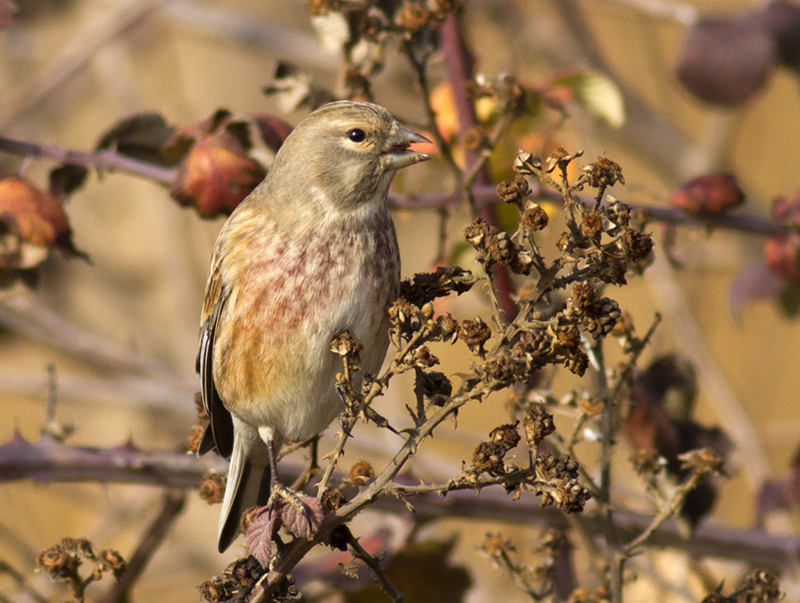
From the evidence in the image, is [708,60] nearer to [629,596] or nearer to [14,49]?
[629,596]

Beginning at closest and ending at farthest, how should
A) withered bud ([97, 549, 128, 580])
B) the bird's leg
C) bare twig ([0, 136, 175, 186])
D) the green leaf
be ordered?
the bird's leg
withered bud ([97, 549, 128, 580])
bare twig ([0, 136, 175, 186])
the green leaf

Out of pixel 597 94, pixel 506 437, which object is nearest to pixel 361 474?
pixel 506 437

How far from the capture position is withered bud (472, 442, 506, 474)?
60.6 inches

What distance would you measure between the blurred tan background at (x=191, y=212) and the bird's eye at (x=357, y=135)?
2791mm

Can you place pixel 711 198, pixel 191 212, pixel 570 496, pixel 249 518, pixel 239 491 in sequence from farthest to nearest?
pixel 191 212
pixel 711 198
pixel 239 491
pixel 249 518
pixel 570 496

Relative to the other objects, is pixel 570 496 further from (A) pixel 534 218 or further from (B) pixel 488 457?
(A) pixel 534 218

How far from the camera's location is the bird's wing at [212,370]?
7.73ft

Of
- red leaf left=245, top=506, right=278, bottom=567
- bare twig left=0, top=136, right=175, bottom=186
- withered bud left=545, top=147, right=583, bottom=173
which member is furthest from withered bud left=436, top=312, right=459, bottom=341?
bare twig left=0, top=136, right=175, bottom=186

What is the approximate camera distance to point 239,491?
244cm

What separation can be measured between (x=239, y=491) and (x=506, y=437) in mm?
1095

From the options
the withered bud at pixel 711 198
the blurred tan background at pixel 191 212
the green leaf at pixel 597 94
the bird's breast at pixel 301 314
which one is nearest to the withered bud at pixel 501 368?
the bird's breast at pixel 301 314

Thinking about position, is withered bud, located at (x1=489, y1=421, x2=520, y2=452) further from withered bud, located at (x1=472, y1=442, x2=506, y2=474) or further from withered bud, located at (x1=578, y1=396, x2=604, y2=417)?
withered bud, located at (x1=578, y1=396, x2=604, y2=417)

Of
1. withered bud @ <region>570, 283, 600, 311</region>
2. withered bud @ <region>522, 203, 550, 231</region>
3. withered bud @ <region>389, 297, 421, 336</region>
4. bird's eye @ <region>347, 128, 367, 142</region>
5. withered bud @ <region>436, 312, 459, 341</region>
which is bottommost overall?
withered bud @ <region>389, 297, 421, 336</region>

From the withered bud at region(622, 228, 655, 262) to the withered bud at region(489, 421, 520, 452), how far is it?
33 cm
